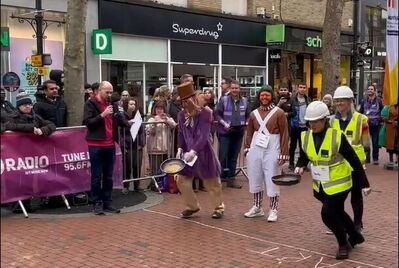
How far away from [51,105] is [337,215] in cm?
410

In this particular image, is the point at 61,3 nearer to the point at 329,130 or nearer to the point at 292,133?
the point at 292,133

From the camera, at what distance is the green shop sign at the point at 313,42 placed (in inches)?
956

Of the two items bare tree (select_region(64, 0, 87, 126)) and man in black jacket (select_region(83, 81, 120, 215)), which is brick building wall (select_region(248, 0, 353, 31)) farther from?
man in black jacket (select_region(83, 81, 120, 215))

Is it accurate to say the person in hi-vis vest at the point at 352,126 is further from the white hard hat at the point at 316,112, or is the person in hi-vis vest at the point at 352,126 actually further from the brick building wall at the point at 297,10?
the brick building wall at the point at 297,10

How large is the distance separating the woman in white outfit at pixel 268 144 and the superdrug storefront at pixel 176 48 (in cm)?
809

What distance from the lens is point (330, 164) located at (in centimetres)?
530

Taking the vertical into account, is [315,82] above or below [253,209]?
above

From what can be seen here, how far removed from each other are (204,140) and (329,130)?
6.35 feet

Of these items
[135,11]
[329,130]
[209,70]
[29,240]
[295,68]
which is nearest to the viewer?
[329,130]

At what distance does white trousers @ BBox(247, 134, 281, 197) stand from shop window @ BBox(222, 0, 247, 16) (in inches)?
560

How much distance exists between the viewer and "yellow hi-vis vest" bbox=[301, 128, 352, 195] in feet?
17.3

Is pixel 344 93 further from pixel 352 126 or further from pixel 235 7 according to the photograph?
pixel 235 7

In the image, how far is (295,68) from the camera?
2428 centimetres

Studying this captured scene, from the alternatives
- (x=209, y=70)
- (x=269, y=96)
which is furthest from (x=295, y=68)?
(x=269, y=96)
